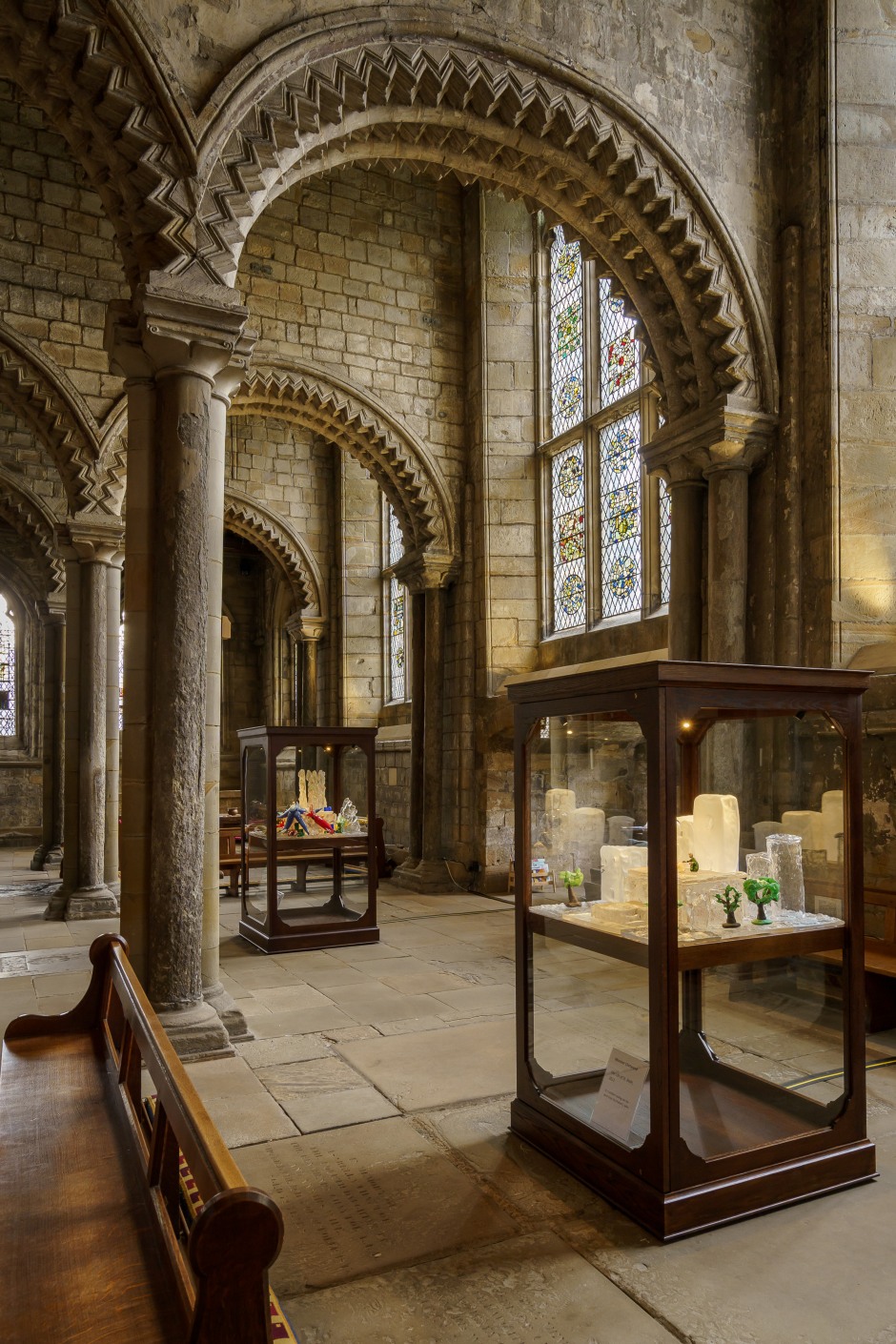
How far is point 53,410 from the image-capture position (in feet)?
27.3

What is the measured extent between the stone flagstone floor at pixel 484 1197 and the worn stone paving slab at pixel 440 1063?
14mm

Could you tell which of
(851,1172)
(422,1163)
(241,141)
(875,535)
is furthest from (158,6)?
(851,1172)

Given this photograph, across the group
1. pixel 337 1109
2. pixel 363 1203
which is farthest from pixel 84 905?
pixel 363 1203

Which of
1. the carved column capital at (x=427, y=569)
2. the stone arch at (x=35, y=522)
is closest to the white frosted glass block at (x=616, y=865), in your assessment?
the carved column capital at (x=427, y=569)

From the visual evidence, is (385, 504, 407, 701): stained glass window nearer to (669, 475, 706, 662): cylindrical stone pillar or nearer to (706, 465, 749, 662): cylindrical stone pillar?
(669, 475, 706, 662): cylindrical stone pillar

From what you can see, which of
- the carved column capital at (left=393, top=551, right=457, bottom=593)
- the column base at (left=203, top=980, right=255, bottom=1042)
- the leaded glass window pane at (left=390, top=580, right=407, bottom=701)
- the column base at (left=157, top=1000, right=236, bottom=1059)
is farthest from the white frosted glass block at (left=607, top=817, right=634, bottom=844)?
the leaded glass window pane at (left=390, top=580, right=407, bottom=701)

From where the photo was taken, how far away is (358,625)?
13992mm

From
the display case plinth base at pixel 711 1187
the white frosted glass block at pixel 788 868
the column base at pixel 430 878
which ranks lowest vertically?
the column base at pixel 430 878

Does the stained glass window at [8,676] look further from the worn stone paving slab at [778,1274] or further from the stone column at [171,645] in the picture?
the worn stone paving slab at [778,1274]

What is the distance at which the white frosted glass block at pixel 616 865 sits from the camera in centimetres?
300

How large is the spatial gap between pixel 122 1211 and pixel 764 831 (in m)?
2.30

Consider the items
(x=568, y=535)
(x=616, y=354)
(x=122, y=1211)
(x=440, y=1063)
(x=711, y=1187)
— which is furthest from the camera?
(x=568, y=535)

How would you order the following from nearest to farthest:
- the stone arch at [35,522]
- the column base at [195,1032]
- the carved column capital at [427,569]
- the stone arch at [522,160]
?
the column base at [195,1032] < the stone arch at [522,160] < the carved column capital at [427,569] < the stone arch at [35,522]

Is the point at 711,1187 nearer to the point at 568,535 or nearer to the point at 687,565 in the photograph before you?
the point at 687,565
